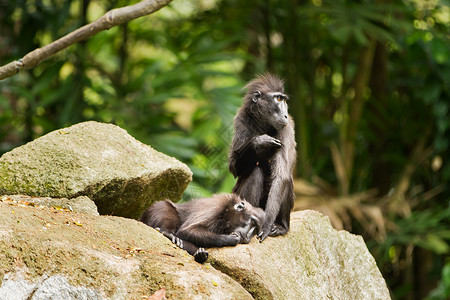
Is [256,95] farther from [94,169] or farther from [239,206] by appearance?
[94,169]

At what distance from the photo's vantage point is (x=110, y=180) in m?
4.81

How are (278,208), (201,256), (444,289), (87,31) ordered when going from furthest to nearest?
(444,289)
(278,208)
(87,31)
(201,256)

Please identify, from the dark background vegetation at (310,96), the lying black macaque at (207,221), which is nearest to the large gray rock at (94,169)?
the lying black macaque at (207,221)

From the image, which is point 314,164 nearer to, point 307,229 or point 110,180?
point 307,229

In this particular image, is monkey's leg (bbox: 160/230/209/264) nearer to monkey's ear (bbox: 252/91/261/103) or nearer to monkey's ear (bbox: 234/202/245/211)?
monkey's ear (bbox: 234/202/245/211)

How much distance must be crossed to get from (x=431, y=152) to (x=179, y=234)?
6972mm

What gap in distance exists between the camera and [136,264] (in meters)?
3.84

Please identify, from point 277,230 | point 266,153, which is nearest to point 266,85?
point 266,153

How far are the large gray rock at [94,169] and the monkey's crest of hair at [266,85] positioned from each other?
1.14 meters

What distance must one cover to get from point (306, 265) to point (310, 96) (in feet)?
22.1

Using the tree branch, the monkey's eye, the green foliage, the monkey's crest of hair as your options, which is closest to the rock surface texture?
the tree branch

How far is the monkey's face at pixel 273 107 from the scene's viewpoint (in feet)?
18.7

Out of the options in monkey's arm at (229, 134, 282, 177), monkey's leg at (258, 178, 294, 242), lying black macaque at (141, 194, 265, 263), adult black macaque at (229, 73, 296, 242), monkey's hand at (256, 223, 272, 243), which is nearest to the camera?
lying black macaque at (141, 194, 265, 263)

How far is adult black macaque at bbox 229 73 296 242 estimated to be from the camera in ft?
17.7
